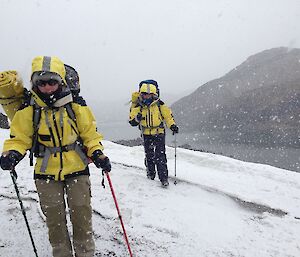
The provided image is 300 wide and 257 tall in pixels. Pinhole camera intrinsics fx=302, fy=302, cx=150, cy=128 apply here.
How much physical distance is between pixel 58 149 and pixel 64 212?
32.8 inches

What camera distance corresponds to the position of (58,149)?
3684 mm

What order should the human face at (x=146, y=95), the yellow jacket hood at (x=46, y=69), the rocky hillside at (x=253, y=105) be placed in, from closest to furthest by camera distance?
the yellow jacket hood at (x=46, y=69) → the human face at (x=146, y=95) → the rocky hillside at (x=253, y=105)

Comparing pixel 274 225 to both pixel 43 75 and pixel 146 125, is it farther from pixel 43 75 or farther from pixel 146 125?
pixel 43 75

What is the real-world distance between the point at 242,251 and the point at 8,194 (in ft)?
15.6

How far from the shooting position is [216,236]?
5.44 metres

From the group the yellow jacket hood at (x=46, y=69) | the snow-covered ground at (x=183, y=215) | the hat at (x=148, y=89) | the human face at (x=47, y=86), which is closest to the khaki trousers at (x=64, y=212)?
the snow-covered ground at (x=183, y=215)

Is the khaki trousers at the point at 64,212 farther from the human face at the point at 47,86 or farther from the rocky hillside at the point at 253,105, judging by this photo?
the rocky hillside at the point at 253,105

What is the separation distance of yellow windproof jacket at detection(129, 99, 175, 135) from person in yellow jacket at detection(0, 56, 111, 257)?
3.70 meters

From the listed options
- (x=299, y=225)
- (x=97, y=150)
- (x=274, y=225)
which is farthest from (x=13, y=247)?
(x=299, y=225)

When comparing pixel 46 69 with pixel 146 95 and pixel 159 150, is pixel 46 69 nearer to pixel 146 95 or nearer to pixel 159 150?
pixel 146 95

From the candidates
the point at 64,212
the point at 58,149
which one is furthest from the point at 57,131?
the point at 64,212

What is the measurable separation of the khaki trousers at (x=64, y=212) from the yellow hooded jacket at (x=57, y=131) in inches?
5.8

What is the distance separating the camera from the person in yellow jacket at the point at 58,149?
11.6 ft

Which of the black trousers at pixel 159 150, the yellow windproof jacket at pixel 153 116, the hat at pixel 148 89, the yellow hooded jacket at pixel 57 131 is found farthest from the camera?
the black trousers at pixel 159 150
